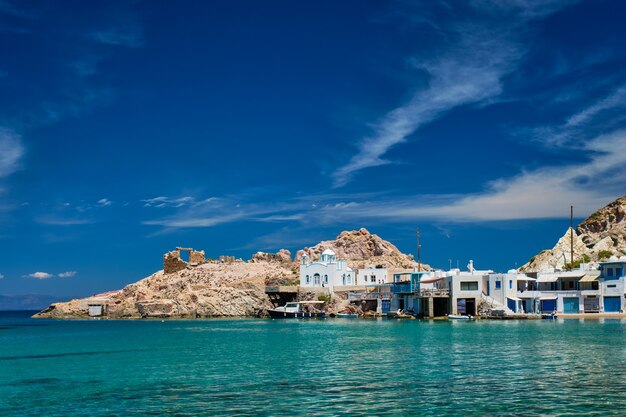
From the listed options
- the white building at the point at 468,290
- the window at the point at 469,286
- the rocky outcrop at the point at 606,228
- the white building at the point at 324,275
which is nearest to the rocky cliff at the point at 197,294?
the white building at the point at 324,275

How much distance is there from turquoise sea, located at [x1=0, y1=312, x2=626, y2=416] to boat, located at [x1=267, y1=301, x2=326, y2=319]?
204 feet

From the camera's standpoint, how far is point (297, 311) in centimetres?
12025

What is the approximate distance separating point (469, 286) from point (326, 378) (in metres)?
71.7

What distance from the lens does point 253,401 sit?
26703mm

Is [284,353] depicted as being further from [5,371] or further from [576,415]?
[576,415]

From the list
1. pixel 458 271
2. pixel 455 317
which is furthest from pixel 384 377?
pixel 458 271

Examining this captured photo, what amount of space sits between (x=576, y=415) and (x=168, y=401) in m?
16.1

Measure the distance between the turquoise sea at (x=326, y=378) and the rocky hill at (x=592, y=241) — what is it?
8233 cm

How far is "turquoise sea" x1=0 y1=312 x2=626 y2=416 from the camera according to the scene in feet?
83.3

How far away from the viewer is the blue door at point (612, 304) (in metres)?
98.4

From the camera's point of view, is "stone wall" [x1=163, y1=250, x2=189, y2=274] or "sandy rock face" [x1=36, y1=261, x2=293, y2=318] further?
"stone wall" [x1=163, y1=250, x2=189, y2=274]

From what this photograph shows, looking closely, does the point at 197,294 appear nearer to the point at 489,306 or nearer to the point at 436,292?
the point at 436,292

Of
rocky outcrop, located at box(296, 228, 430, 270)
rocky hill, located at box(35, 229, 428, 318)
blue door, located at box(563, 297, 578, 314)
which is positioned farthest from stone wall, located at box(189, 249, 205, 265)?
blue door, located at box(563, 297, 578, 314)

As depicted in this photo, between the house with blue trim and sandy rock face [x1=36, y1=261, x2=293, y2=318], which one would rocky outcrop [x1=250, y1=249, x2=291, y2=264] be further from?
the house with blue trim
